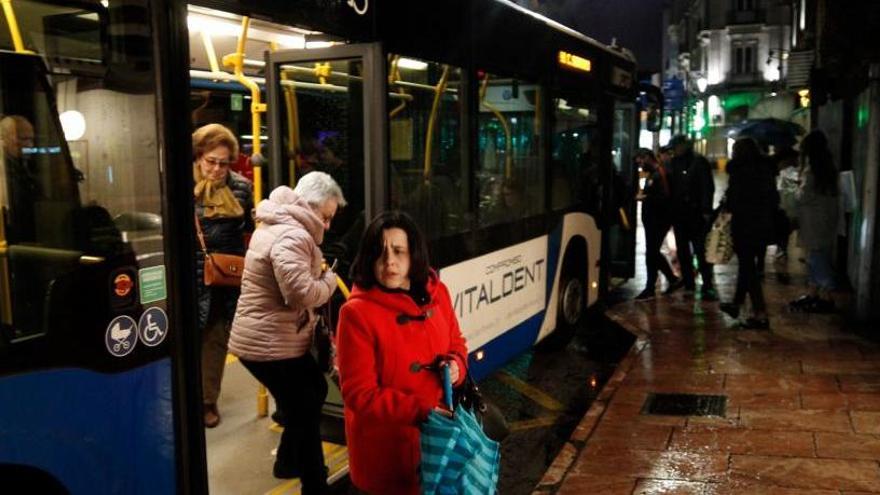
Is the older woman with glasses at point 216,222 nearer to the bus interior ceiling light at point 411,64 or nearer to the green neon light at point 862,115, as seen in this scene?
the bus interior ceiling light at point 411,64

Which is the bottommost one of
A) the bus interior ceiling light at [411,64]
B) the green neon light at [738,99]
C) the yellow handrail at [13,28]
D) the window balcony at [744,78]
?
the yellow handrail at [13,28]

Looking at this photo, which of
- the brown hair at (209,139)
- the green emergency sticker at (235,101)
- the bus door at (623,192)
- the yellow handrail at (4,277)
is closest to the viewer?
the yellow handrail at (4,277)

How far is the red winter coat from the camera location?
2967mm

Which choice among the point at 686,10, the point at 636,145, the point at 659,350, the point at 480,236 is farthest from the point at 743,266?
the point at 686,10

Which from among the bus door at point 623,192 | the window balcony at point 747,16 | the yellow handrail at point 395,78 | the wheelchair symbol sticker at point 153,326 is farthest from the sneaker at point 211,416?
the window balcony at point 747,16

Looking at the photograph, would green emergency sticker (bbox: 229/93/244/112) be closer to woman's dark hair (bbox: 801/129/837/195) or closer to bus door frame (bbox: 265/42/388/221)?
bus door frame (bbox: 265/42/388/221)

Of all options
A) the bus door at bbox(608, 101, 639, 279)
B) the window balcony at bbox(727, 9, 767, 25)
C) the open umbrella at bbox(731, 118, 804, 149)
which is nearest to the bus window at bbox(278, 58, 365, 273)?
the bus door at bbox(608, 101, 639, 279)

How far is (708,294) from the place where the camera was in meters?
10.5

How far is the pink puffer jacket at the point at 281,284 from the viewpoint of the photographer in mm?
4023

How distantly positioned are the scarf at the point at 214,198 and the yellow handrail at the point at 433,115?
1.24m

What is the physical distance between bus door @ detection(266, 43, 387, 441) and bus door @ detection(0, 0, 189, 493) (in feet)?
6.12

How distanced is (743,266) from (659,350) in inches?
57.2

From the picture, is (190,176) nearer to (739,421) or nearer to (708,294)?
(739,421)

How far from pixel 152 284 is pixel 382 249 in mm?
846
